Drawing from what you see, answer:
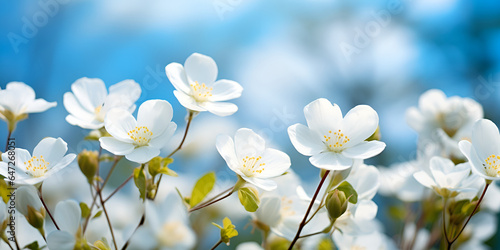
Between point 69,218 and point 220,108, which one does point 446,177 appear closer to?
point 220,108

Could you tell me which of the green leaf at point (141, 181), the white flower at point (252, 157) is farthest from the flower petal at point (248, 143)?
the green leaf at point (141, 181)

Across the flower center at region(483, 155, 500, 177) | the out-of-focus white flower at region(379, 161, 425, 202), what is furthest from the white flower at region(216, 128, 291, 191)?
the out-of-focus white flower at region(379, 161, 425, 202)

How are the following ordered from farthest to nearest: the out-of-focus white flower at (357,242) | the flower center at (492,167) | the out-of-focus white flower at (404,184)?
the out-of-focus white flower at (404,184) < the out-of-focus white flower at (357,242) < the flower center at (492,167)

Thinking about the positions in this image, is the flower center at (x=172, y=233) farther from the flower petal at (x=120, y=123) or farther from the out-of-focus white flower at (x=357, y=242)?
the out-of-focus white flower at (x=357, y=242)

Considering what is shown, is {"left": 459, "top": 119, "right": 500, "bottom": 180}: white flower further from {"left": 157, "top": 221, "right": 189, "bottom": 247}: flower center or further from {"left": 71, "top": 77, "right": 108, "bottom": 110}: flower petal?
{"left": 71, "top": 77, "right": 108, "bottom": 110}: flower petal

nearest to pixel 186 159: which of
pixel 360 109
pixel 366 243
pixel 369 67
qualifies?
pixel 366 243

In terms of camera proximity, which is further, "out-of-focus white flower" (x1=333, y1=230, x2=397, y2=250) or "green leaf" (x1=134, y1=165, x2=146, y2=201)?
"out-of-focus white flower" (x1=333, y1=230, x2=397, y2=250)
